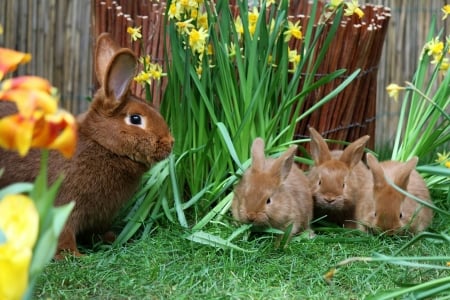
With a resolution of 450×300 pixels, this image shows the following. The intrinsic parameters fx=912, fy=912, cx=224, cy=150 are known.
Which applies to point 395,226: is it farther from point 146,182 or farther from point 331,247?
point 146,182

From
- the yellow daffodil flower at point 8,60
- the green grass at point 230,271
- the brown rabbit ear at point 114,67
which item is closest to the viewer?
the yellow daffodil flower at point 8,60

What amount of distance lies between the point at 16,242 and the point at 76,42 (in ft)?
17.3

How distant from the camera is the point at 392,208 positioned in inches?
162

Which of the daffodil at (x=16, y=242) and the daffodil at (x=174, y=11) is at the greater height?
the daffodil at (x=174, y=11)

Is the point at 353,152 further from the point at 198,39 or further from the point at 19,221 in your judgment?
the point at 19,221

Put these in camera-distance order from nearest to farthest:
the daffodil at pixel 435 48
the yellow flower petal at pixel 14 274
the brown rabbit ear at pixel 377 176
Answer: the yellow flower petal at pixel 14 274 < the brown rabbit ear at pixel 377 176 < the daffodil at pixel 435 48

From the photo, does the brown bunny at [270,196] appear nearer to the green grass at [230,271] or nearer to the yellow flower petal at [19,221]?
the green grass at [230,271]

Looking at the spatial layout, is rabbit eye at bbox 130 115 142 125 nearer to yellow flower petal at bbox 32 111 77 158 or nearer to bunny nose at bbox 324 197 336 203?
bunny nose at bbox 324 197 336 203

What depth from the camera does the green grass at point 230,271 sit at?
3.35 m

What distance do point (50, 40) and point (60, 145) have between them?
5.25m

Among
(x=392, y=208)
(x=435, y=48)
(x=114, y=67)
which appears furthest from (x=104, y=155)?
(x=435, y=48)

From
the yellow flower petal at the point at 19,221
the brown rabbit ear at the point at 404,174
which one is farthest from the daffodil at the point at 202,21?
the yellow flower petal at the point at 19,221

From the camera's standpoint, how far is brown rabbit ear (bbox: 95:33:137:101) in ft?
12.5

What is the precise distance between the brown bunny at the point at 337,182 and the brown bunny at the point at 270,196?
168mm
